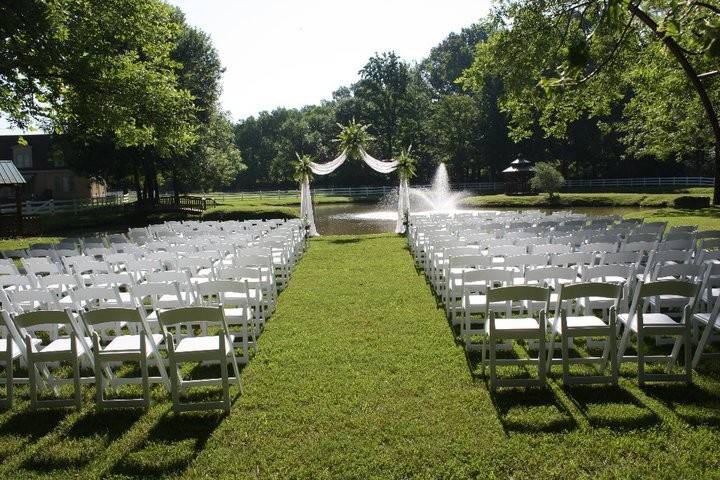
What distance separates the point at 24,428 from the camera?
15.7 ft

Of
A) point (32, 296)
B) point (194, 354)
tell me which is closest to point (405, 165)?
point (32, 296)

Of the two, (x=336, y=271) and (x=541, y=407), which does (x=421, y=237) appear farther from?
Result: (x=541, y=407)

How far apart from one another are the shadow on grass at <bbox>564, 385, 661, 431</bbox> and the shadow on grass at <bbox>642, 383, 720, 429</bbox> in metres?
0.22

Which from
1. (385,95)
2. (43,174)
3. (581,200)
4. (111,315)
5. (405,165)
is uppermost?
(385,95)

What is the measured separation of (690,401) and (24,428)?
583cm

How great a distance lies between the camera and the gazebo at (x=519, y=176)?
137 ft

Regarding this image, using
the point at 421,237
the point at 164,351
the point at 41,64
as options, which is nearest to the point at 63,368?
the point at 164,351

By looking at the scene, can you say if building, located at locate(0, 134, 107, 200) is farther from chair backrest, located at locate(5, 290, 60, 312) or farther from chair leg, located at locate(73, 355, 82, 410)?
chair leg, located at locate(73, 355, 82, 410)

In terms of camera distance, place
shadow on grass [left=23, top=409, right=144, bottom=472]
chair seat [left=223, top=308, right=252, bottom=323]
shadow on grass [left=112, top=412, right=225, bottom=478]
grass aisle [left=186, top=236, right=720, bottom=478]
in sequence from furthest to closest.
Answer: chair seat [left=223, top=308, right=252, bottom=323] < shadow on grass [left=23, top=409, right=144, bottom=472] < shadow on grass [left=112, top=412, right=225, bottom=478] < grass aisle [left=186, top=236, right=720, bottom=478]

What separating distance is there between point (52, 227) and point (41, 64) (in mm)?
15281

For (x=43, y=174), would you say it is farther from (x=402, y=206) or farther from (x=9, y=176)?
(x=402, y=206)

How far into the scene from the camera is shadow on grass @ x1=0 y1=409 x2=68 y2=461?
4453mm

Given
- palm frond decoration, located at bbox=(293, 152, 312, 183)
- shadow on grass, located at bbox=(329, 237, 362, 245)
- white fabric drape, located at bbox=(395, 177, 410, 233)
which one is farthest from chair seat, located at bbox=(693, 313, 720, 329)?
palm frond decoration, located at bbox=(293, 152, 312, 183)

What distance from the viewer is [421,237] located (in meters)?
13.0
